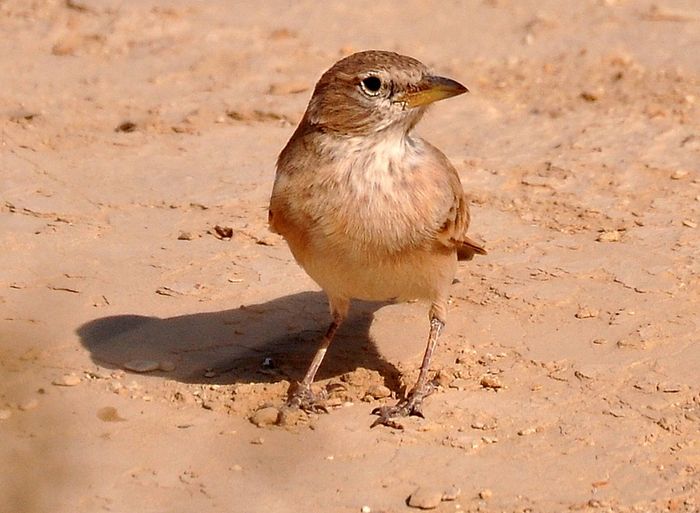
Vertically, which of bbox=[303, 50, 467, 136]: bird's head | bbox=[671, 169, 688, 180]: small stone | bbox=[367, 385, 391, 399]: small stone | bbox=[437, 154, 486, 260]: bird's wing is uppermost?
bbox=[303, 50, 467, 136]: bird's head

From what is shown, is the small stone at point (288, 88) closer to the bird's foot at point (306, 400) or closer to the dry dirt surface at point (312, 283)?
the dry dirt surface at point (312, 283)

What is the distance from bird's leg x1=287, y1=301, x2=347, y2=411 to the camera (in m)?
5.91

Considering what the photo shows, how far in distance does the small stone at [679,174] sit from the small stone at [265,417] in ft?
10.8

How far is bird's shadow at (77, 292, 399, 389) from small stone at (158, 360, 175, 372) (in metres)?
0.02

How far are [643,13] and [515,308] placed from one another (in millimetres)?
4290

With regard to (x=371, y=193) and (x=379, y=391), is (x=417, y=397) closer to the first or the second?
(x=379, y=391)

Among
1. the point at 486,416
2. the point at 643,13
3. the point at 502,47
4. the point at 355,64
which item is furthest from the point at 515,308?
the point at 643,13

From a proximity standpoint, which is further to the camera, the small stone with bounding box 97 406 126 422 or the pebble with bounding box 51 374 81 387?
the pebble with bounding box 51 374 81 387

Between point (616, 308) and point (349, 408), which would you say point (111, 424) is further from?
point (616, 308)

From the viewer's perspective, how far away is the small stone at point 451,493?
5.15 m

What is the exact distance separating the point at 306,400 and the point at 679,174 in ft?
10.5

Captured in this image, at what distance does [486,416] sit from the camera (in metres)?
5.79

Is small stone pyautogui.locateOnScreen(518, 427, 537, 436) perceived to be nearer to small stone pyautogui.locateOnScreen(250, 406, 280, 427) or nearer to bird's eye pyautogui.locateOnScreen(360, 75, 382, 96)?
small stone pyautogui.locateOnScreen(250, 406, 280, 427)

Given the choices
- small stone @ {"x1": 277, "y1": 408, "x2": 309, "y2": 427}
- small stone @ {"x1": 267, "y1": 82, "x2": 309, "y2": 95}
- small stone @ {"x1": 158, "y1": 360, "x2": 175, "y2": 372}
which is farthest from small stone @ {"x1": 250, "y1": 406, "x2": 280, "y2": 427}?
small stone @ {"x1": 267, "y1": 82, "x2": 309, "y2": 95}
